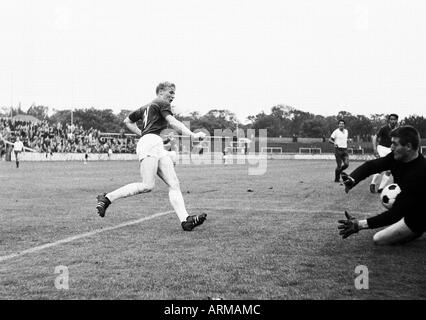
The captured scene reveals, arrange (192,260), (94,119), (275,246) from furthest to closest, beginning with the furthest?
(94,119) → (275,246) → (192,260)

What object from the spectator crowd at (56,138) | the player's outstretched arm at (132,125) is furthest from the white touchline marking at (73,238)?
the spectator crowd at (56,138)

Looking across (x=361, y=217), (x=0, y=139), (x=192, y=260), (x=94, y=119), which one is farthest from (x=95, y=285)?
(x=94, y=119)

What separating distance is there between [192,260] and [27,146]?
43594 mm

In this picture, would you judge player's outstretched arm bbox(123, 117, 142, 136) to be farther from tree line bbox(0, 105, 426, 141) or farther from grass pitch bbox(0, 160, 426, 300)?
tree line bbox(0, 105, 426, 141)

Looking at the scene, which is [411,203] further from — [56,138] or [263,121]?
[263,121]

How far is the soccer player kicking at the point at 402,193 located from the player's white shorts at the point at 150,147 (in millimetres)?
2631

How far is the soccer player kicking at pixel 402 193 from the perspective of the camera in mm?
5629

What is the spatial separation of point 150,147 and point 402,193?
338 cm

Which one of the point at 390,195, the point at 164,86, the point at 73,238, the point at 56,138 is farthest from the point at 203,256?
the point at 56,138

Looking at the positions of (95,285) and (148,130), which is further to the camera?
(148,130)

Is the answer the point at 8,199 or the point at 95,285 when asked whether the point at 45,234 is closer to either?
the point at 95,285

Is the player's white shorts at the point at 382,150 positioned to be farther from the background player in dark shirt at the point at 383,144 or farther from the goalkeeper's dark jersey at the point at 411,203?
the goalkeeper's dark jersey at the point at 411,203

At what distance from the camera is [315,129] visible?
135500 millimetres

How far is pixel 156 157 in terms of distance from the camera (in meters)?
7.32
